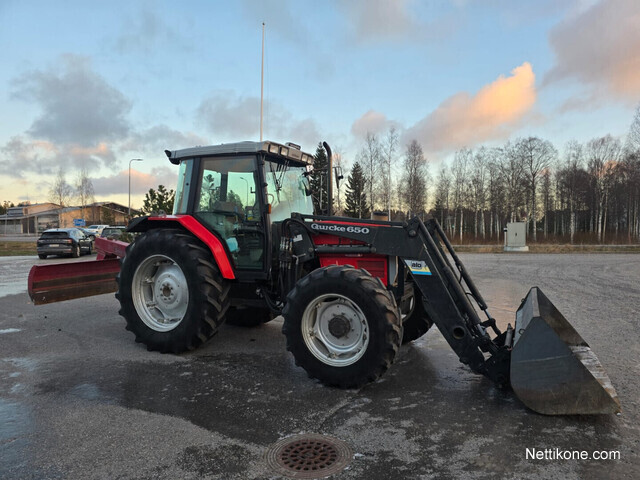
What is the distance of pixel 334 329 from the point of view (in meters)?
4.34

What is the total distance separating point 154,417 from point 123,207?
301 ft

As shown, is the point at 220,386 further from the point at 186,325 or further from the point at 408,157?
the point at 408,157

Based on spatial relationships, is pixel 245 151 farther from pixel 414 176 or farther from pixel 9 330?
pixel 414 176

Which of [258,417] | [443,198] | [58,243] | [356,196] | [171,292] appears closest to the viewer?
[258,417]

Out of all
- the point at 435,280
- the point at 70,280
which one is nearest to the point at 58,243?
the point at 70,280

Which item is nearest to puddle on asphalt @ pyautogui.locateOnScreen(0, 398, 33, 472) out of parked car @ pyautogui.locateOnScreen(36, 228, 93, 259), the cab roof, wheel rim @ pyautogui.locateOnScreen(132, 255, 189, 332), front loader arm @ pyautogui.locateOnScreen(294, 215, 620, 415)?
wheel rim @ pyautogui.locateOnScreen(132, 255, 189, 332)

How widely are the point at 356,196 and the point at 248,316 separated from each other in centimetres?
2866

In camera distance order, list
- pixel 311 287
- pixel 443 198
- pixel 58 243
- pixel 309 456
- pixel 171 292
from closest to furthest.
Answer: pixel 309 456 < pixel 311 287 < pixel 171 292 < pixel 58 243 < pixel 443 198

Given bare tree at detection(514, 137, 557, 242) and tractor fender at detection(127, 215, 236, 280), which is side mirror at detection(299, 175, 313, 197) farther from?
bare tree at detection(514, 137, 557, 242)

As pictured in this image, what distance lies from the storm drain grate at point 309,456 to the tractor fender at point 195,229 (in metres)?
2.55

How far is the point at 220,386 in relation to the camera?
4340 millimetres

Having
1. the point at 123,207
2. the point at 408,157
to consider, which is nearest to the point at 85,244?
the point at 408,157

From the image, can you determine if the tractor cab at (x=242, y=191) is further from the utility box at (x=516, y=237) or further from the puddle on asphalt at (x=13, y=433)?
the utility box at (x=516, y=237)

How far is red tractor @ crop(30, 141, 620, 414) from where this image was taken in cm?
363
